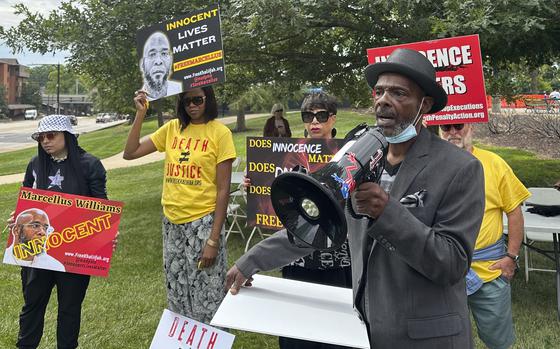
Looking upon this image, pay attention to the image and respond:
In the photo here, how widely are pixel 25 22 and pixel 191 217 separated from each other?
5.82 meters

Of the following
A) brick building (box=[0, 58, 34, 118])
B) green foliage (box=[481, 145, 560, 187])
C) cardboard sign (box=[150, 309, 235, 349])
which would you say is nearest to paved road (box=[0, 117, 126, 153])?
green foliage (box=[481, 145, 560, 187])

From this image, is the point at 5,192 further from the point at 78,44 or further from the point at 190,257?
the point at 190,257

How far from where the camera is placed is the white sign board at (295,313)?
Answer: 56.9 inches

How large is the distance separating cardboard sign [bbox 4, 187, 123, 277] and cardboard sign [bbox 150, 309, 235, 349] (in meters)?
0.94

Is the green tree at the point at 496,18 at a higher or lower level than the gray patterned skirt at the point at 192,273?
higher

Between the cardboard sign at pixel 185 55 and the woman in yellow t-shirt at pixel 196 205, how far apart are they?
12 centimetres

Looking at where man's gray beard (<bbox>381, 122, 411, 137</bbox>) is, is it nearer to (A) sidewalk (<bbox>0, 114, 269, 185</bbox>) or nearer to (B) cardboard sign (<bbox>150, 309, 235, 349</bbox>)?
(B) cardboard sign (<bbox>150, 309, 235, 349</bbox>)

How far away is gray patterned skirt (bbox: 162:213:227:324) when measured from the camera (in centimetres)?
317

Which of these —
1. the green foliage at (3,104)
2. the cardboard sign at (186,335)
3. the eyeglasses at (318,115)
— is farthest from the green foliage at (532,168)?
the green foliage at (3,104)

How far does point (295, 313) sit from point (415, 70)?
86 centimetres

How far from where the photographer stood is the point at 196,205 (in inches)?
123

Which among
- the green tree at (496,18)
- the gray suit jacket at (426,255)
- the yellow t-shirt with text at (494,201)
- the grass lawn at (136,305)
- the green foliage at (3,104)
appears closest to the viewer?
the gray suit jacket at (426,255)

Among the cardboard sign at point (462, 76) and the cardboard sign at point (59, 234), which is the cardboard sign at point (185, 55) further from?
the cardboard sign at point (462, 76)

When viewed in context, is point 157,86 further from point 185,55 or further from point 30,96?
point 30,96
